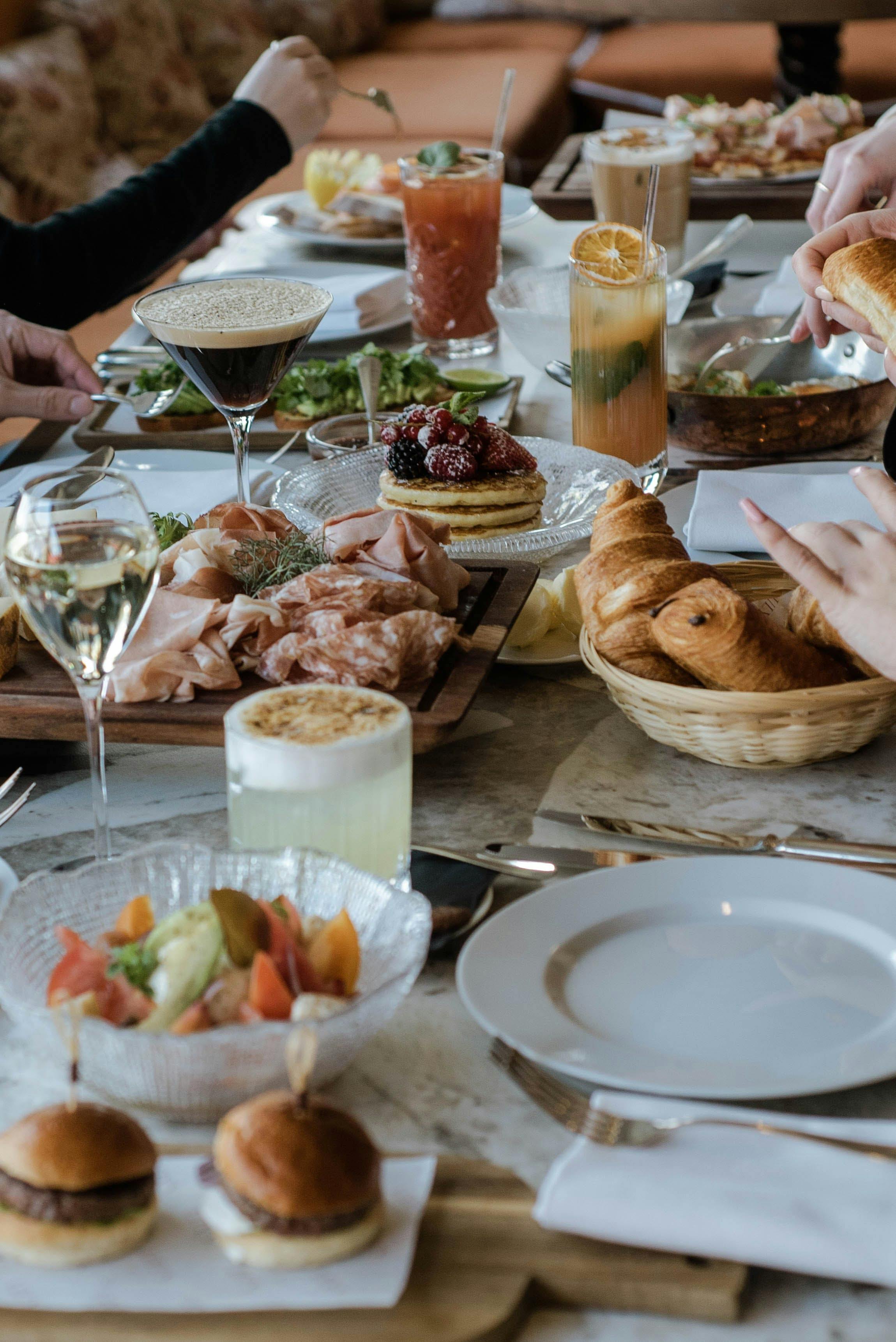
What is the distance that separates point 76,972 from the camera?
0.77m

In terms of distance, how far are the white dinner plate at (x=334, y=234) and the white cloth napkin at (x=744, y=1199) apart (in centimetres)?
235

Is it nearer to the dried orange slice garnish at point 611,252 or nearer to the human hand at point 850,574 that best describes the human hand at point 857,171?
the dried orange slice garnish at point 611,252

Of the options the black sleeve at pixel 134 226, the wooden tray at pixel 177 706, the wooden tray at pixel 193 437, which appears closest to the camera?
the wooden tray at pixel 177 706

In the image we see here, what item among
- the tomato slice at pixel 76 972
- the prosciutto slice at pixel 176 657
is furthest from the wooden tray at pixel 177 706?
the tomato slice at pixel 76 972

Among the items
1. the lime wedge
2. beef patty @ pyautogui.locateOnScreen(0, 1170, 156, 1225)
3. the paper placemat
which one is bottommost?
the lime wedge

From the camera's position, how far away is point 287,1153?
0.63 meters

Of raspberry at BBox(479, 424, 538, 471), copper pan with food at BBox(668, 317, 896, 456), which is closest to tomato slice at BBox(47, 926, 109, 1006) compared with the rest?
raspberry at BBox(479, 424, 538, 471)

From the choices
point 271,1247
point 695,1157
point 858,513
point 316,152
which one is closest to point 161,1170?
point 271,1247

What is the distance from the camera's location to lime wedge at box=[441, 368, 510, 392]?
2.07 m

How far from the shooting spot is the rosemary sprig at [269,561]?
4.25ft

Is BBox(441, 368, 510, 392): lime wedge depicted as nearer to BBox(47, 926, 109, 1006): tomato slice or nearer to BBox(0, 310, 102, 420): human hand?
BBox(0, 310, 102, 420): human hand

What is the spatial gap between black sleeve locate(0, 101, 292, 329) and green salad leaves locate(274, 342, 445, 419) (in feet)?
2.41

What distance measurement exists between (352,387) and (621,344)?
520 millimetres

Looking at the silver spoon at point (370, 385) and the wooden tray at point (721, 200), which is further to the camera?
the wooden tray at point (721, 200)
